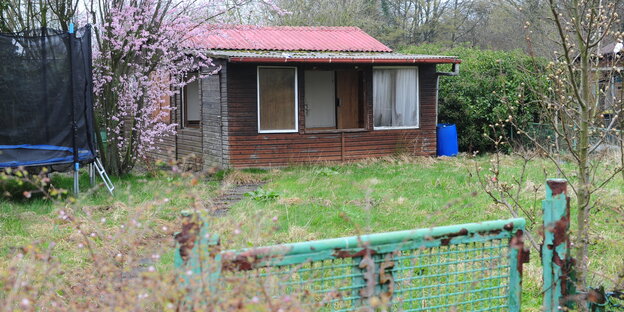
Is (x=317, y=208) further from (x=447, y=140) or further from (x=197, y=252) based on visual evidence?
(x=447, y=140)

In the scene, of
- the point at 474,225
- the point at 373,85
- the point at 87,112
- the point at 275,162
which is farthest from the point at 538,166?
the point at 474,225

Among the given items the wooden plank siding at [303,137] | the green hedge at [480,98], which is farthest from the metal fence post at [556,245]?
the green hedge at [480,98]

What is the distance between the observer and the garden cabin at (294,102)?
546 inches

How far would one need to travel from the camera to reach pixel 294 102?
14508mm

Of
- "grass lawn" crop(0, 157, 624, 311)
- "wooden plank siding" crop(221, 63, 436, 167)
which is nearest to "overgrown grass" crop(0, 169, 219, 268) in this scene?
"grass lawn" crop(0, 157, 624, 311)

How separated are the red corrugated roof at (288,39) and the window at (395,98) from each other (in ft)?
4.41

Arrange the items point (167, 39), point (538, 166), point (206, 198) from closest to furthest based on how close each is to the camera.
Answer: point (206, 198) → point (167, 39) → point (538, 166)

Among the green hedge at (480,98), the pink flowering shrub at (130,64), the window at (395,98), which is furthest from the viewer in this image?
the green hedge at (480,98)

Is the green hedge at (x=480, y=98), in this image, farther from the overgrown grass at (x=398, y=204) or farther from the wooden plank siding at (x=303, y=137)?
the overgrown grass at (x=398, y=204)

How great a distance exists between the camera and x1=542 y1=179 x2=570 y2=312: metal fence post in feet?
10.9

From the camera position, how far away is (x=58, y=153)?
31.2 ft

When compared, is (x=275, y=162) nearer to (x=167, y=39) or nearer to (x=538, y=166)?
(x=167, y=39)

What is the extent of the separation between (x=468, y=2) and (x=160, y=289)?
3486 centimetres

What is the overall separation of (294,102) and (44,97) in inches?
236
